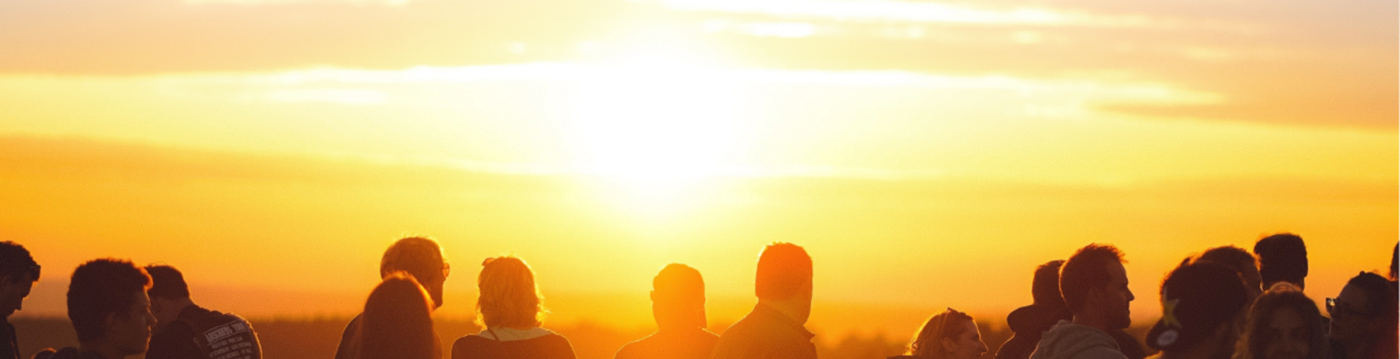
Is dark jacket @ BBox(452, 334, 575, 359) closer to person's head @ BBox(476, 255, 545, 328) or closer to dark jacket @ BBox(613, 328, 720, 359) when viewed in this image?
person's head @ BBox(476, 255, 545, 328)

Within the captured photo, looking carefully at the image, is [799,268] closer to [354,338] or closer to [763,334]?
[763,334]

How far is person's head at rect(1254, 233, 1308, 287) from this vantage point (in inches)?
323

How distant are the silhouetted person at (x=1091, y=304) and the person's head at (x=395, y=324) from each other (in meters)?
2.99

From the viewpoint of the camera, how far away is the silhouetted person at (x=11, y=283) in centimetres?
768

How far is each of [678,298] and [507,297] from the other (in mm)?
1143

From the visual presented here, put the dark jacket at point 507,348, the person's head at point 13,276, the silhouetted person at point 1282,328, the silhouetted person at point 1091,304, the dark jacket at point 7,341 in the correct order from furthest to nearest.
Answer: the person's head at point 13,276 < the dark jacket at point 7,341 < the dark jacket at point 507,348 < the silhouetted person at point 1091,304 < the silhouetted person at point 1282,328

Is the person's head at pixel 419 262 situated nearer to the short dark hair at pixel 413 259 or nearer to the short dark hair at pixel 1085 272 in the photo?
the short dark hair at pixel 413 259

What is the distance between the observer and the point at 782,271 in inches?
267

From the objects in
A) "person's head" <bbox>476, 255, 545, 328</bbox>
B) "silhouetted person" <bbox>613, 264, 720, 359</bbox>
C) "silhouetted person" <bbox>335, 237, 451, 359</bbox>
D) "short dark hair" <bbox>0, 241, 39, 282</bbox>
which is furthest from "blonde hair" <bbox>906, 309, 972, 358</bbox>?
"short dark hair" <bbox>0, 241, 39, 282</bbox>

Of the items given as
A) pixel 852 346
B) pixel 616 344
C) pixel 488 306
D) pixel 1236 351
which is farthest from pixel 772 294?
pixel 616 344

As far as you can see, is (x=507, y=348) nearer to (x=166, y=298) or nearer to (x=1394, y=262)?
(x=166, y=298)

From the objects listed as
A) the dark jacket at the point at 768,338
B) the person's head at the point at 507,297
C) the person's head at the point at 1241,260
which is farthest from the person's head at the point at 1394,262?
the person's head at the point at 507,297

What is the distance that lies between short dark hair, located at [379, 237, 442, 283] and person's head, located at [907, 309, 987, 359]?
3.32m

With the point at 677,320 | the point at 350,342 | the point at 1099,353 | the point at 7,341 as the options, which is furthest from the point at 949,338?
the point at 7,341
